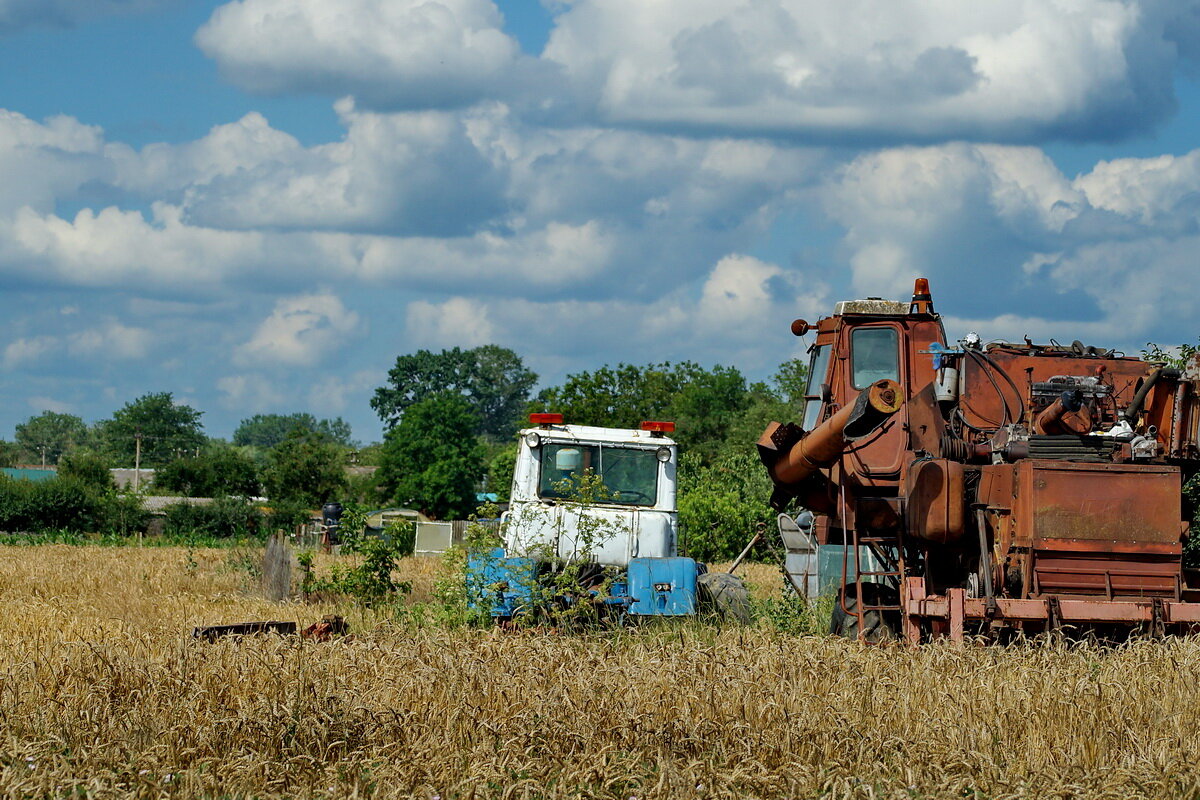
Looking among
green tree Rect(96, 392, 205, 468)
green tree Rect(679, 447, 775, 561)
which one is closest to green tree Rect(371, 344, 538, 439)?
green tree Rect(96, 392, 205, 468)

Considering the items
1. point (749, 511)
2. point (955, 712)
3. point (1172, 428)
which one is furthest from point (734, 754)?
point (749, 511)

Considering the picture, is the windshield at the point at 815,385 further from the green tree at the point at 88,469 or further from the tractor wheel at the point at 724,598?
the green tree at the point at 88,469

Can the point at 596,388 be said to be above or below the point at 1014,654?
above

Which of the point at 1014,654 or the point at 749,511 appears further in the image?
the point at 749,511

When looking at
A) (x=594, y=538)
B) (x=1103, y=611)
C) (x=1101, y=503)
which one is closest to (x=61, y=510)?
(x=594, y=538)

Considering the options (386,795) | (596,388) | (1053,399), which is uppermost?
(596,388)

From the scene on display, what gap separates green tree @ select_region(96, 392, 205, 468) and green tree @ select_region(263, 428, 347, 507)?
175ft

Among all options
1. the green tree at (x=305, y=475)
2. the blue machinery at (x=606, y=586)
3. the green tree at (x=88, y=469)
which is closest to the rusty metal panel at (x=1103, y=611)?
the blue machinery at (x=606, y=586)

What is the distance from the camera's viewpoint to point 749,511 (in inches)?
1258

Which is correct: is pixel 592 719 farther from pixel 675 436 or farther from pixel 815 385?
pixel 675 436

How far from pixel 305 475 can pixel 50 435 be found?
122128mm

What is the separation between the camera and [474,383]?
130500 mm

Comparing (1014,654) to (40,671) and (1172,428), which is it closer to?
(1172,428)

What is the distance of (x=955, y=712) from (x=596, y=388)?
49.5 metres
